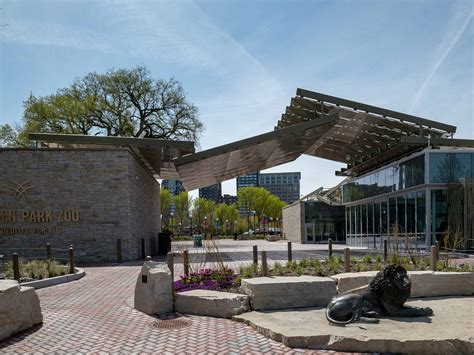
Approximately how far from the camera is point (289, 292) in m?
7.76

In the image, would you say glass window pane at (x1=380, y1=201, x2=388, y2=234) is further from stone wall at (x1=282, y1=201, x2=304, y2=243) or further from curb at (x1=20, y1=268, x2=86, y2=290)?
curb at (x1=20, y1=268, x2=86, y2=290)

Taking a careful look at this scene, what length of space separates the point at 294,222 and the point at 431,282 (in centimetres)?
3519

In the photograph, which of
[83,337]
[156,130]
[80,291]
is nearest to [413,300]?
[83,337]

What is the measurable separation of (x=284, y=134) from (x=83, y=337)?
1441 cm

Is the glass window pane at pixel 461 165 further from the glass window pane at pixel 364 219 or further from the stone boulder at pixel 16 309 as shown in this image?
the stone boulder at pixel 16 309

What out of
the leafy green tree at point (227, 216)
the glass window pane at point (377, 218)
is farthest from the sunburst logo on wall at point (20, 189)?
the leafy green tree at point (227, 216)

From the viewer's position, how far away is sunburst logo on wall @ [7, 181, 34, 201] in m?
17.6

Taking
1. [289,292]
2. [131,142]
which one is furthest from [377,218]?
[289,292]

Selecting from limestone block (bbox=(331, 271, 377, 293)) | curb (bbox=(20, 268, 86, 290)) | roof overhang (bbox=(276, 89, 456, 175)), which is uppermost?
roof overhang (bbox=(276, 89, 456, 175))

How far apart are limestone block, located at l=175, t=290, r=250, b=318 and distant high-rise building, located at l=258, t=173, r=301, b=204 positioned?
15078cm

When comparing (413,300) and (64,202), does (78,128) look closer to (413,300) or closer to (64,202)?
(64,202)

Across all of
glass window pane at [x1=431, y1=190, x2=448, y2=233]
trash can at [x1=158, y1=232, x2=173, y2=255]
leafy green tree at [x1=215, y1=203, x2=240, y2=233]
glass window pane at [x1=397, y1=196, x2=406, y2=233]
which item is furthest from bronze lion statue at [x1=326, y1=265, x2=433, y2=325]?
leafy green tree at [x1=215, y1=203, x2=240, y2=233]

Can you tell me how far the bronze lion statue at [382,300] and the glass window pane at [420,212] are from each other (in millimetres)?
15191

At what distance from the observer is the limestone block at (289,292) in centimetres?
768
